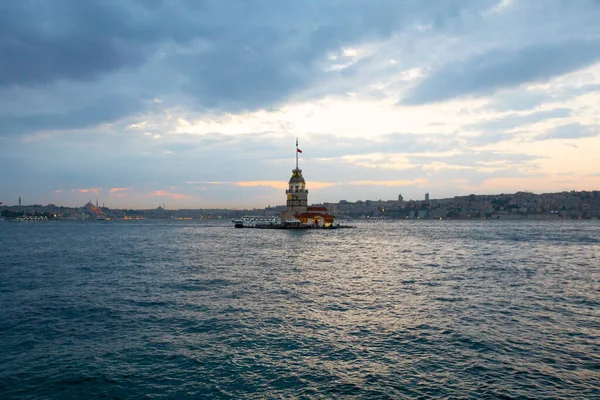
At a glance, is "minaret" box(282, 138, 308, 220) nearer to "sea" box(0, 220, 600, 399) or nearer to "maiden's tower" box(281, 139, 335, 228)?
"maiden's tower" box(281, 139, 335, 228)

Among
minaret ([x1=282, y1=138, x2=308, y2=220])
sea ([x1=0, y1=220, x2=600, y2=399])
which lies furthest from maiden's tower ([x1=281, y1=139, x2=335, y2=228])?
sea ([x1=0, y1=220, x2=600, y2=399])

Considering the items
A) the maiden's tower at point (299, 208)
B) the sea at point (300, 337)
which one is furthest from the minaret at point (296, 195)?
the sea at point (300, 337)

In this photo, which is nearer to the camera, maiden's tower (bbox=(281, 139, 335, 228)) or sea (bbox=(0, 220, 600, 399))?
sea (bbox=(0, 220, 600, 399))

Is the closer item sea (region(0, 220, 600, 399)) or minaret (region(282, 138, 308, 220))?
sea (region(0, 220, 600, 399))

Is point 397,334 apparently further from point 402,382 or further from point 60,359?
point 60,359

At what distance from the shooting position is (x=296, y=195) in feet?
429

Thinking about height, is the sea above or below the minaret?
below

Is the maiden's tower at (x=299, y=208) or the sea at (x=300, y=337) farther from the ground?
the maiden's tower at (x=299, y=208)

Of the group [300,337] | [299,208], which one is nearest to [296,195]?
[299,208]

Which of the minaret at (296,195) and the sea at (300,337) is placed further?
the minaret at (296,195)

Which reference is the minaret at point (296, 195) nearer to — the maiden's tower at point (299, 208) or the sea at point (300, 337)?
the maiden's tower at point (299, 208)

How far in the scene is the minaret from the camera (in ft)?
427

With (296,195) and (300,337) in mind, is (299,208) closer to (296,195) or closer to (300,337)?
(296,195)

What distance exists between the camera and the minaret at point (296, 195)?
130125mm
